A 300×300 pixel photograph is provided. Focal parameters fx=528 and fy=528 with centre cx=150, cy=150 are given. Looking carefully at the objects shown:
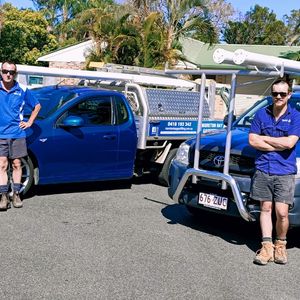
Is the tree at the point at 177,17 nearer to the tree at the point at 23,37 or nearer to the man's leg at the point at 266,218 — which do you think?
the tree at the point at 23,37

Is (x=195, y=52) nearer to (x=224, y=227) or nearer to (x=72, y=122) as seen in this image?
(x=72, y=122)

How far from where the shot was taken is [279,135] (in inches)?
209

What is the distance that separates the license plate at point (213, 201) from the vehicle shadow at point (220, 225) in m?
0.50

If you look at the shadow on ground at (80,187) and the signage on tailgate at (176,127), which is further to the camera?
the signage on tailgate at (176,127)

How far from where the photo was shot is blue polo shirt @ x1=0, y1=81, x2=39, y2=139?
6746 millimetres

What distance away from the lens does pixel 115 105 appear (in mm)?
8305

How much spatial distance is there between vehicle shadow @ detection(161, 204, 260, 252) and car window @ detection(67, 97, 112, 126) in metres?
1.71

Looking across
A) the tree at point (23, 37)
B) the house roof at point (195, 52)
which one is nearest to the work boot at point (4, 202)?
the house roof at point (195, 52)

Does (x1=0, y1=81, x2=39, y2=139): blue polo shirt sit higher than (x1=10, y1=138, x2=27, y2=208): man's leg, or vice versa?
(x1=0, y1=81, x2=39, y2=139): blue polo shirt

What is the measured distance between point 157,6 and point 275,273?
2040 cm

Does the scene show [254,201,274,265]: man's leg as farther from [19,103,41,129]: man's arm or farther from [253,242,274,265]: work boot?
[19,103,41,129]: man's arm

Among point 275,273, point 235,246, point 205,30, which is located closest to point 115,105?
point 235,246

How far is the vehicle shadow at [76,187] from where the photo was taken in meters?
8.02

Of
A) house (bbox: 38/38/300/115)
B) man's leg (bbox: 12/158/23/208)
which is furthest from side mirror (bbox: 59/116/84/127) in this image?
house (bbox: 38/38/300/115)
